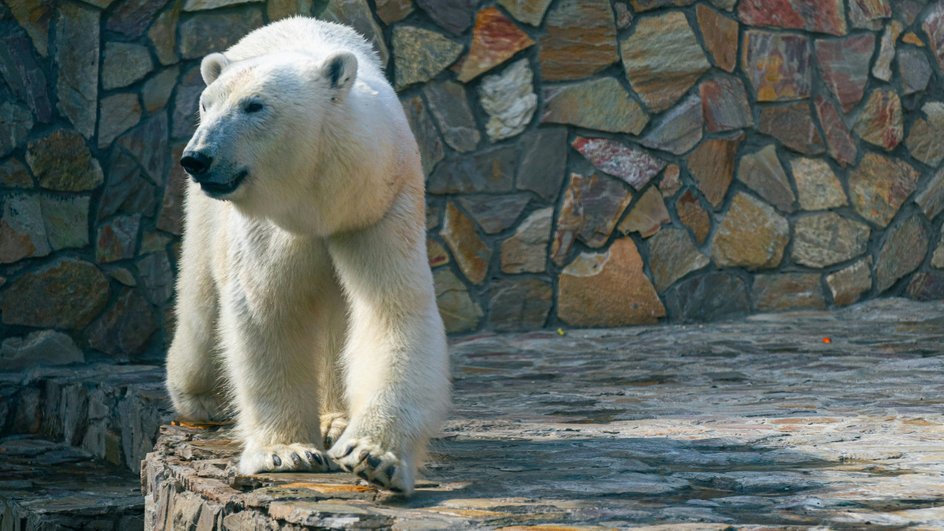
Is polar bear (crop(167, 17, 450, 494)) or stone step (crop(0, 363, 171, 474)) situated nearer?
polar bear (crop(167, 17, 450, 494))

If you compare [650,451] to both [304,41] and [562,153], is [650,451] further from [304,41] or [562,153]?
[562,153]

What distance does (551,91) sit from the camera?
6906 millimetres

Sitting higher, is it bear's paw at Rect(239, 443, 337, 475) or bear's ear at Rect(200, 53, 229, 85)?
bear's ear at Rect(200, 53, 229, 85)

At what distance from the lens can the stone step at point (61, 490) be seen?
476 centimetres

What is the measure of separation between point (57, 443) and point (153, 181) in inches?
56.2

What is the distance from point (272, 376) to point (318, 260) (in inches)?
12.7

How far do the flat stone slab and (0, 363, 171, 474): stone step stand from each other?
104 centimetres

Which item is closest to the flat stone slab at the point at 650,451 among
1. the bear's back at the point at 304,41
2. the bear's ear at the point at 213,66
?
the bear's ear at the point at 213,66

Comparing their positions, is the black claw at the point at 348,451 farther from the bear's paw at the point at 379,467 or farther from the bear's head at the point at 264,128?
the bear's head at the point at 264,128

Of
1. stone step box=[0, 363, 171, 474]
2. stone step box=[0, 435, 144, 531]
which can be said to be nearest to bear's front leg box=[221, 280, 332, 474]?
stone step box=[0, 363, 171, 474]

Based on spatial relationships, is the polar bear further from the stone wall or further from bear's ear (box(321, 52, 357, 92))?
the stone wall

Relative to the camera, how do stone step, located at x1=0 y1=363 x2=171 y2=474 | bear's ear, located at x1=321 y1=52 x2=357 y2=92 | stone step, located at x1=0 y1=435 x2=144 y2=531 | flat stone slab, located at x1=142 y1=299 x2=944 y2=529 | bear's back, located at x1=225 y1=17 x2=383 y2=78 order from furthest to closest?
1. stone step, located at x1=0 y1=363 x2=171 y2=474
2. stone step, located at x1=0 y1=435 x2=144 y2=531
3. bear's back, located at x1=225 y1=17 x2=383 y2=78
4. bear's ear, located at x1=321 y1=52 x2=357 y2=92
5. flat stone slab, located at x1=142 y1=299 x2=944 y2=529

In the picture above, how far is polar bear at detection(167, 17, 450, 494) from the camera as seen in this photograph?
294cm

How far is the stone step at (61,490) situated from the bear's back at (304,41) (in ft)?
6.18
